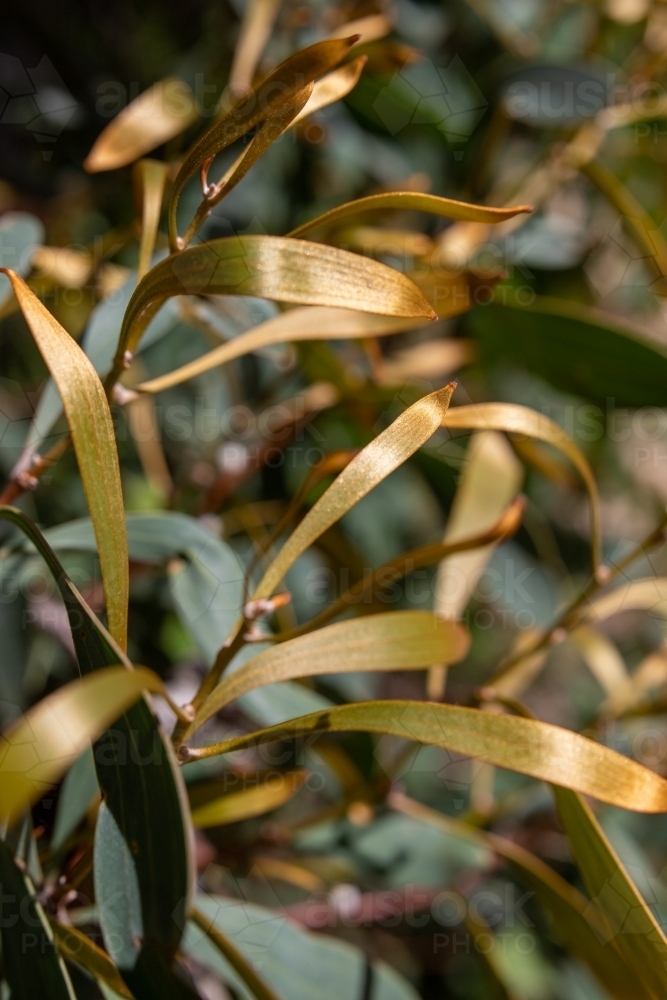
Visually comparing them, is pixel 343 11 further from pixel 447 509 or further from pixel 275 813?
pixel 275 813

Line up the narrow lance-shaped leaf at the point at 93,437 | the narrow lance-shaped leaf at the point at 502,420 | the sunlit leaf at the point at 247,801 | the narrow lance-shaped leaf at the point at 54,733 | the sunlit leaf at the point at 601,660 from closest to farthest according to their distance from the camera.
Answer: the narrow lance-shaped leaf at the point at 54,733
the narrow lance-shaped leaf at the point at 93,437
the narrow lance-shaped leaf at the point at 502,420
the sunlit leaf at the point at 247,801
the sunlit leaf at the point at 601,660

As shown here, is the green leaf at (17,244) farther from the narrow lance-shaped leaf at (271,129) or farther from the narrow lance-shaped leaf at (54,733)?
the narrow lance-shaped leaf at (54,733)

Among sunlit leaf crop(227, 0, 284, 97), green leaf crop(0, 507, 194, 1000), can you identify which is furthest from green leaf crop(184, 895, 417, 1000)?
sunlit leaf crop(227, 0, 284, 97)

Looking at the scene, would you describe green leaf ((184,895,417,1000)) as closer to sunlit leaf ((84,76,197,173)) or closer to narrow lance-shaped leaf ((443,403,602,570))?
narrow lance-shaped leaf ((443,403,602,570))

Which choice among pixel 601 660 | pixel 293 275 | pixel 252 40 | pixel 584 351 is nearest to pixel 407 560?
pixel 293 275

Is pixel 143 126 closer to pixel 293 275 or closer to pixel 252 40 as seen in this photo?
pixel 252 40

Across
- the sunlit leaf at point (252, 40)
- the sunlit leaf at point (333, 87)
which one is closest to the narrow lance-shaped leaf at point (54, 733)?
the sunlit leaf at point (333, 87)
